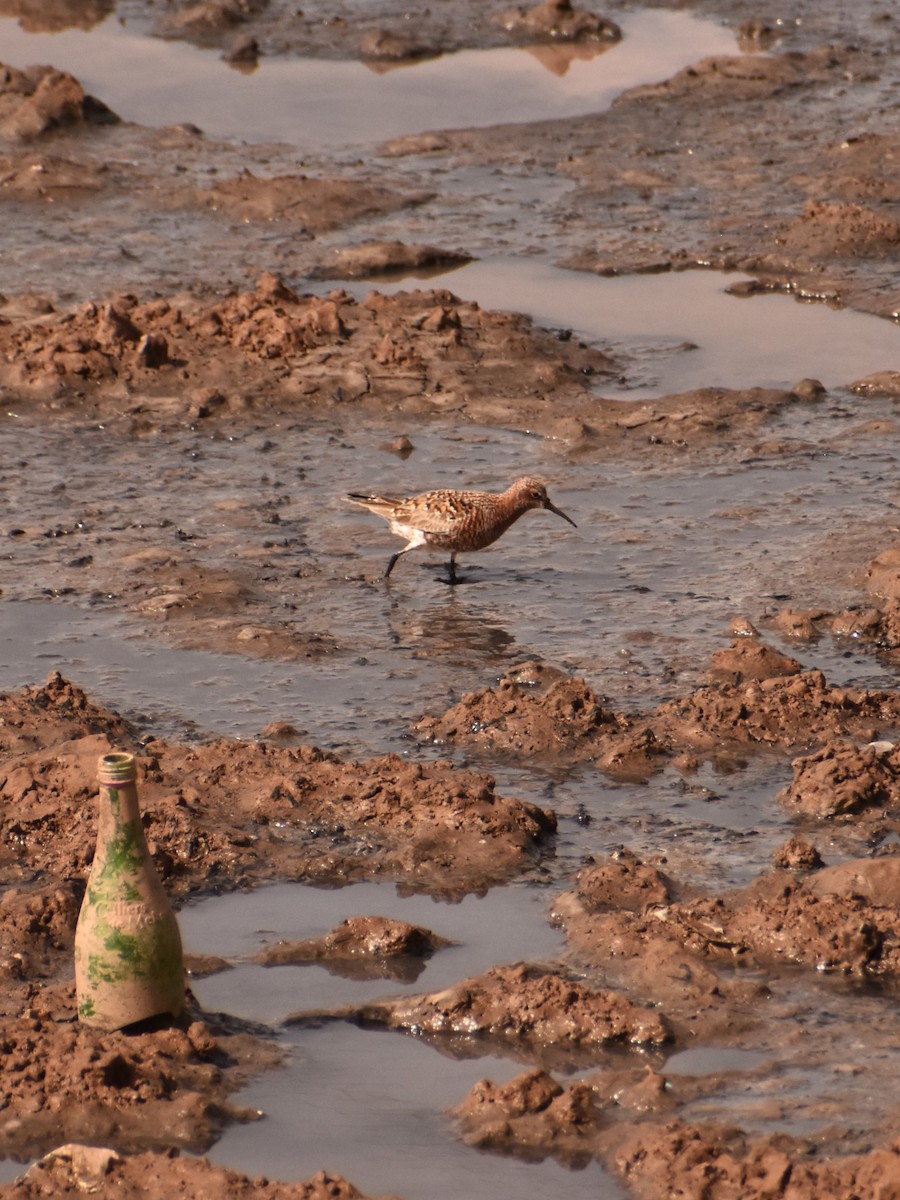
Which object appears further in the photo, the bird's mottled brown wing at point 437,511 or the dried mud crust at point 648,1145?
the bird's mottled brown wing at point 437,511

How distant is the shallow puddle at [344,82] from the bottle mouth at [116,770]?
13.5 meters

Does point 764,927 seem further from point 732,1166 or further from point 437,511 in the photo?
point 437,511

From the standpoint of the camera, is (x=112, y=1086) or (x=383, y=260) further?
(x=383, y=260)

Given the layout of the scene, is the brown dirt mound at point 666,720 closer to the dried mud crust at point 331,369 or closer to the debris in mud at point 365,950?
the debris in mud at point 365,950

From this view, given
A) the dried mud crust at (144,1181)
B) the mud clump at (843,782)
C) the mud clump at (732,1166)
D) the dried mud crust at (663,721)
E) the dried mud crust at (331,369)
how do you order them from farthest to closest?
1. the dried mud crust at (331,369)
2. the dried mud crust at (663,721)
3. the mud clump at (843,782)
4. the dried mud crust at (144,1181)
5. the mud clump at (732,1166)

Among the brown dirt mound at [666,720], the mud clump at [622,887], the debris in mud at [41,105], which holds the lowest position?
the mud clump at [622,887]

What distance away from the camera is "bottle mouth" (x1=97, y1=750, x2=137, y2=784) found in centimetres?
623

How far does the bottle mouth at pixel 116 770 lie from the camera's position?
623 centimetres

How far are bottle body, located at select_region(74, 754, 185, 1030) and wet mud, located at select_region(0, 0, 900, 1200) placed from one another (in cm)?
12

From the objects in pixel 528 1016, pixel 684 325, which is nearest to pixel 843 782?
pixel 528 1016

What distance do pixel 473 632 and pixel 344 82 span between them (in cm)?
1225

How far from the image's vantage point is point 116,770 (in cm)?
624

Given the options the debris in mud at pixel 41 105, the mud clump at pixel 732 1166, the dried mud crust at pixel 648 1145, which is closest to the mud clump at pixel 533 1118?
the dried mud crust at pixel 648 1145

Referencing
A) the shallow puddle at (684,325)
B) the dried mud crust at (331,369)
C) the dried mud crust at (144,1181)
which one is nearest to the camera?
the dried mud crust at (144,1181)
